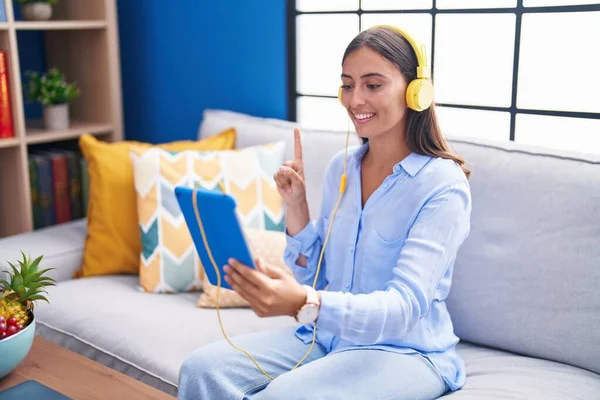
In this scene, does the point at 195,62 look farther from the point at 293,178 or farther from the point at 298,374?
the point at 298,374

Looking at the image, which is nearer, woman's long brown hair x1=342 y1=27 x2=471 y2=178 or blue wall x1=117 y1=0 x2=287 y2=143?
woman's long brown hair x1=342 y1=27 x2=471 y2=178

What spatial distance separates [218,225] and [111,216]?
3.75 feet

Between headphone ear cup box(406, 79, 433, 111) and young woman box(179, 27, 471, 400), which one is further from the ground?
headphone ear cup box(406, 79, 433, 111)

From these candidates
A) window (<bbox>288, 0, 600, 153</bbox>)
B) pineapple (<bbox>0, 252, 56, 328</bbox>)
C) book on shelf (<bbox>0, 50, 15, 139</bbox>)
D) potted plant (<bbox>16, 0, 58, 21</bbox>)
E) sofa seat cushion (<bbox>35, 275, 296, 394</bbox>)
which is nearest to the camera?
pineapple (<bbox>0, 252, 56, 328</bbox>)

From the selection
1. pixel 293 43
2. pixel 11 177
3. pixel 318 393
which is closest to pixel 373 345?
pixel 318 393

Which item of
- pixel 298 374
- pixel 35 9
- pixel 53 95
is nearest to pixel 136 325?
pixel 298 374

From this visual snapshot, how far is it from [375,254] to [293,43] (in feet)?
4.27

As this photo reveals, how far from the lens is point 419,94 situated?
1.47m

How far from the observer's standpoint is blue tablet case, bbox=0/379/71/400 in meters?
1.43

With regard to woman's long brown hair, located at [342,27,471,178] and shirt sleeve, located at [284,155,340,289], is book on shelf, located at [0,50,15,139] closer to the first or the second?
shirt sleeve, located at [284,155,340,289]

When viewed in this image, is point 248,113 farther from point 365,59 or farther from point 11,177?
point 365,59

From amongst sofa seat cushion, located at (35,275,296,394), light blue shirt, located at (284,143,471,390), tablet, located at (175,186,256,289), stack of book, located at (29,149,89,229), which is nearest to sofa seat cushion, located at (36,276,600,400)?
sofa seat cushion, located at (35,275,296,394)

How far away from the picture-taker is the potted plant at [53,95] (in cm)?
279

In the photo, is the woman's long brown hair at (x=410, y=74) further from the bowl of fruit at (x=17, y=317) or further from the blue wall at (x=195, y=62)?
the blue wall at (x=195, y=62)
